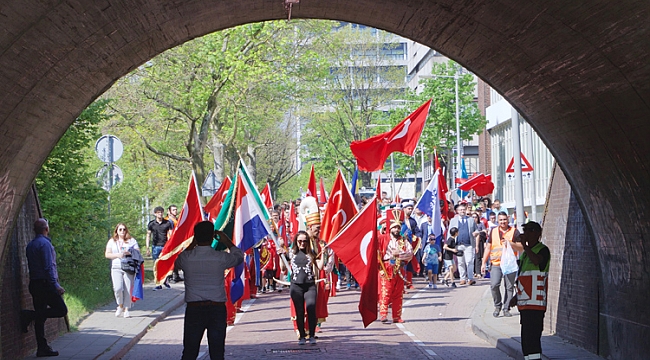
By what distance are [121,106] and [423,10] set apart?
25.8 meters

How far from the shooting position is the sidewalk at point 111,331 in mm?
14281

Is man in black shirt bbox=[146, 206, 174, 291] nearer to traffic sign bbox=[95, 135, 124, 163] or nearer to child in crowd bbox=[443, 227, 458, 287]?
traffic sign bbox=[95, 135, 124, 163]

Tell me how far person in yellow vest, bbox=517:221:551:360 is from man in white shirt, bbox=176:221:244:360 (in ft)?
11.0

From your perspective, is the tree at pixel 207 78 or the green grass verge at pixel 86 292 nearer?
the green grass verge at pixel 86 292

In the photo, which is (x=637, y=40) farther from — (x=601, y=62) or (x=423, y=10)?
(x=423, y=10)

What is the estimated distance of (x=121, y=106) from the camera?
121ft

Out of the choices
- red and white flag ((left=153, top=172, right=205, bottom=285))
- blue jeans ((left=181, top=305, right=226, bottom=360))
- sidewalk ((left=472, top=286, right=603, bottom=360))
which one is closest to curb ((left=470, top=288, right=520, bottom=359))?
sidewalk ((left=472, top=286, right=603, bottom=360))

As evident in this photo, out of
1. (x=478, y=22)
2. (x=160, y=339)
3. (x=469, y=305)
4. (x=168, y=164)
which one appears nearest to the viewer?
(x=478, y=22)

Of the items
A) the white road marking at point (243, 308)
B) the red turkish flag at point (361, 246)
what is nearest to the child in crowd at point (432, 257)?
the white road marking at point (243, 308)

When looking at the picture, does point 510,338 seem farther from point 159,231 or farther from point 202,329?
point 159,231

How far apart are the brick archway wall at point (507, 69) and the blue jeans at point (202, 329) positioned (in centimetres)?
292

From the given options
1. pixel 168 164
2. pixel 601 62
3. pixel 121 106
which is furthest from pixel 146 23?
pixel 168 164

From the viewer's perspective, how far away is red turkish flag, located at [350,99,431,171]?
1989 cm

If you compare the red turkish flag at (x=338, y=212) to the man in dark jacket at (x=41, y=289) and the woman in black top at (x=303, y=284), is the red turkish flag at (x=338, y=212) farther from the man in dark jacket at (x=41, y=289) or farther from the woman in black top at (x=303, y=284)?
the man in dark jacket at (x=41, y=289)
